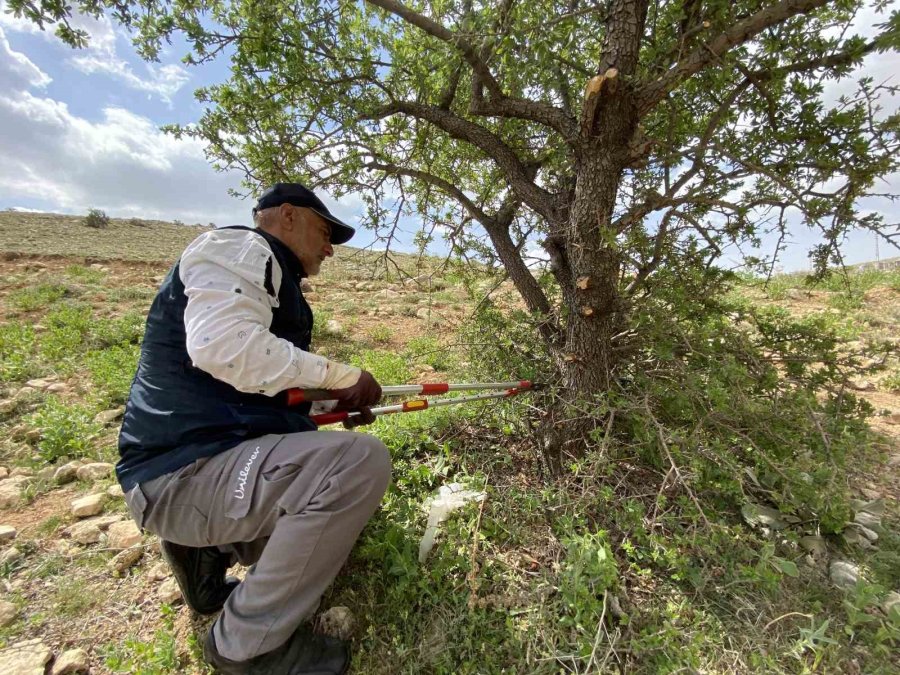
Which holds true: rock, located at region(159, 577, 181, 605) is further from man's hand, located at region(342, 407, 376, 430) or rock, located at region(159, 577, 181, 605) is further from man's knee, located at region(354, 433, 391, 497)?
man's knee, located at region(354, 433, 391, 497)

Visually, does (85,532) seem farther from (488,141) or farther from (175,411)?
(488,141)

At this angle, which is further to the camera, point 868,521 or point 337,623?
point 868,521

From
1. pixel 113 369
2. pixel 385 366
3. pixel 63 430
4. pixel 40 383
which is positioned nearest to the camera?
pixel 63 430

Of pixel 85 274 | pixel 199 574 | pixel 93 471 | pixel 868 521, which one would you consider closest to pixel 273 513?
pixel 199 574

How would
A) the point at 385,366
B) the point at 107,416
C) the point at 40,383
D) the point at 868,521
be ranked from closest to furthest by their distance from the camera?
the point at 868,521, the point at 107,416, the point at 40,383, the point at 385,366

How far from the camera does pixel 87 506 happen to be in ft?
8.79

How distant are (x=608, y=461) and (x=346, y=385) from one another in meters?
1.55

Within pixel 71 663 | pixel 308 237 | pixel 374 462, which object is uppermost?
pixel 308 237

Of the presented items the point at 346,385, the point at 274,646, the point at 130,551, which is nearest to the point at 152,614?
the point at 130,551

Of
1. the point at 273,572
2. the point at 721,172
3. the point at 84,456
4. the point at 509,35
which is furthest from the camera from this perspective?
the point at 84,456

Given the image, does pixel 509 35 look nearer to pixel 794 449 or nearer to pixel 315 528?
pixel 315 528

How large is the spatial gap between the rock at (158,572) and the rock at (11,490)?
142 centimetres

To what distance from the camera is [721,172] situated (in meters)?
2.62

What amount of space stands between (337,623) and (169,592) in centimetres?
96
